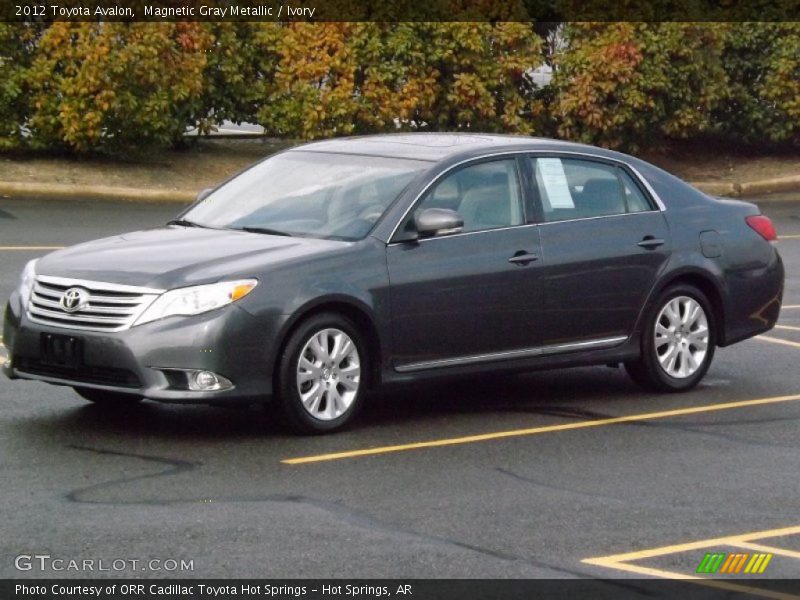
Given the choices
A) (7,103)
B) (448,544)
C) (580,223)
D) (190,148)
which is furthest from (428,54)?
(448,544)

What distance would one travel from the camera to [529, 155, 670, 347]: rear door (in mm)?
10305

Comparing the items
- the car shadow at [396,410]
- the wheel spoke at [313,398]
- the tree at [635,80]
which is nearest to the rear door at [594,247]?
the car shadow at [396,410]

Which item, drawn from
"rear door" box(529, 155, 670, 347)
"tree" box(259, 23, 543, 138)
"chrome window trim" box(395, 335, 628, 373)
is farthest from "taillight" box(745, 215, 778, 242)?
"tree" box(259, 23, 543, 138)

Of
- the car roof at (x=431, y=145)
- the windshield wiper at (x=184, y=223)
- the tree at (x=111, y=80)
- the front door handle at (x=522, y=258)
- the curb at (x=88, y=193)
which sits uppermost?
the tree at (x=111, y=80)

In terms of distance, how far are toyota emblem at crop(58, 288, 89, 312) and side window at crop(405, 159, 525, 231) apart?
6.57 feet

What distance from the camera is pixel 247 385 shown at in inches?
352

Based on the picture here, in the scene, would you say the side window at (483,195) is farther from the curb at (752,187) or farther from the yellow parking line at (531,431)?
the curb at (752,187)

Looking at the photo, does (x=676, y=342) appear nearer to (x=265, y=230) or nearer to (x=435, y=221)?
(x=435, y=221)

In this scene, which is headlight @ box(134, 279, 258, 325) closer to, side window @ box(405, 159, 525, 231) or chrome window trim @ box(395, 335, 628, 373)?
chrome window trim @ box(395, 335, 628, 373)

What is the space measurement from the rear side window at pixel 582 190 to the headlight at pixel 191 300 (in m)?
2.30

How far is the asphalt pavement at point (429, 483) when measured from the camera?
6.95 meters

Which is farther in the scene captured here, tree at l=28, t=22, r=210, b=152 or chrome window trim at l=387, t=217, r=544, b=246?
tree at l=28, t=22, r=210, b=152
